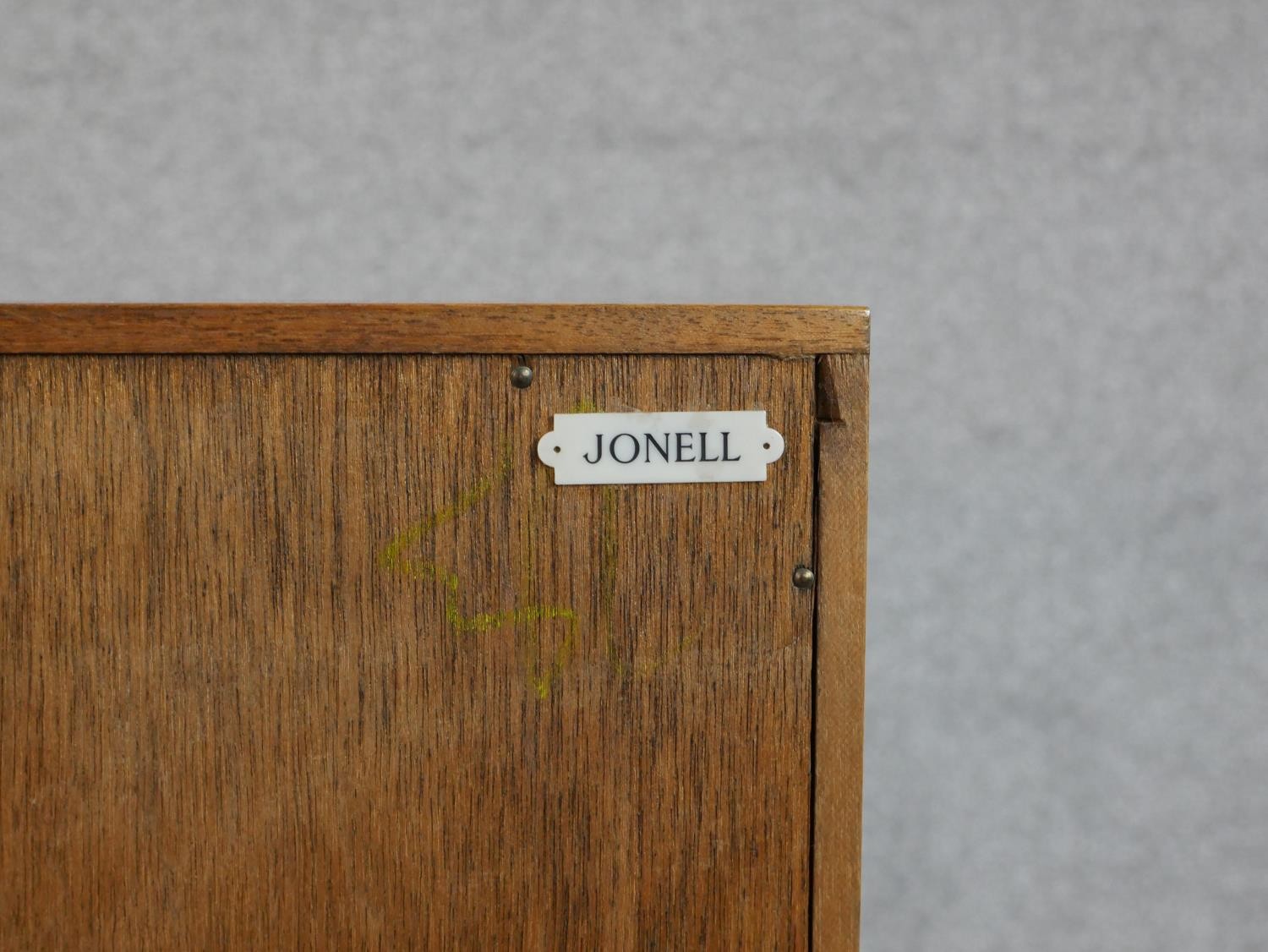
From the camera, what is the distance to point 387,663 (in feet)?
1.72

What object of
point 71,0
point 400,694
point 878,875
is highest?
point 71,0

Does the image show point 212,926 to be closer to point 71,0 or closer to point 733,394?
point 733,394

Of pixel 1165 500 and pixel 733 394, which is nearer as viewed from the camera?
pixel 733 394

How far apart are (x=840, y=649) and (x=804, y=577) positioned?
4 centimetres

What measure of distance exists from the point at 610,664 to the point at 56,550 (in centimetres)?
25

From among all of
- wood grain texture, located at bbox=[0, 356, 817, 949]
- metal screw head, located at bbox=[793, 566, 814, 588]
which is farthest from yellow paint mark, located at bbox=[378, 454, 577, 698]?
metal screw head, located at bbox=[793, 566, 814, 588]

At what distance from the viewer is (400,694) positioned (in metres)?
0.52

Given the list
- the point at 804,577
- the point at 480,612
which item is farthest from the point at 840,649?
the point at 480,612

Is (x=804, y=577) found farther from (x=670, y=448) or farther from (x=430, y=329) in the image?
(x=430, y=329)

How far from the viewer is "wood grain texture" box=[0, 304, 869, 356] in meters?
0.50

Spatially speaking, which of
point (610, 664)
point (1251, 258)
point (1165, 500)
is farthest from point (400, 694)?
point (1251, 258)

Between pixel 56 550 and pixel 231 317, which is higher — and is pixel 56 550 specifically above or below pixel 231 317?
below

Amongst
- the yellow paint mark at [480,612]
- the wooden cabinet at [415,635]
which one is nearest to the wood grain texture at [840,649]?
the wooden cabinet at [415,635]

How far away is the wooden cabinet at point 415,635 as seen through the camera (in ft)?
1.68
